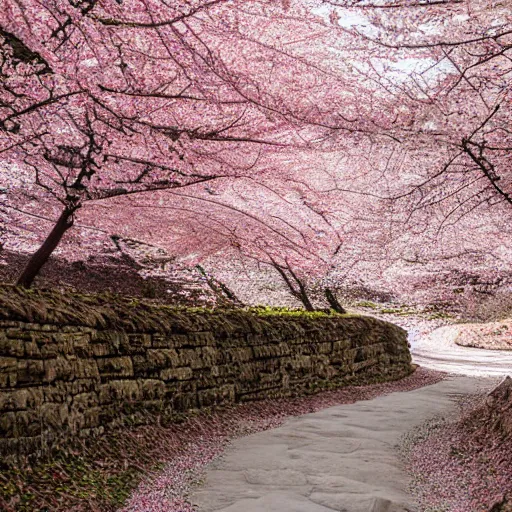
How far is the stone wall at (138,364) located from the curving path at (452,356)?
11060 millimetres

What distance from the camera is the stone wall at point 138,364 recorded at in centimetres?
443

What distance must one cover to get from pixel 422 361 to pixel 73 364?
19770 millimetres

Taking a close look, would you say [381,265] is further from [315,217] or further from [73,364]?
[73,364]

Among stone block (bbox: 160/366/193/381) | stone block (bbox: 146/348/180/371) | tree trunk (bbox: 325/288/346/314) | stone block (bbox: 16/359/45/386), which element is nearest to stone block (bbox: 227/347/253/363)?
stone block (bbox: 160/366/193/381)

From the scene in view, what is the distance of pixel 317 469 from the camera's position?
206 inches

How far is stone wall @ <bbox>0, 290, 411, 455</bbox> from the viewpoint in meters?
4.43

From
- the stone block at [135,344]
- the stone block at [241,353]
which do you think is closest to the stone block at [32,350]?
the stone block at [135,344]

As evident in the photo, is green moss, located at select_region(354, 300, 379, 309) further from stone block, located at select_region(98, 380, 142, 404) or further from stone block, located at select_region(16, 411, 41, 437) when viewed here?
stone block, located at select_region(16, 411, 41, 437)

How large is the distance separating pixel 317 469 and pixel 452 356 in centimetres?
2117

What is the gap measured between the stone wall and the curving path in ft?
36.3

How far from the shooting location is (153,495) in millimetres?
4418

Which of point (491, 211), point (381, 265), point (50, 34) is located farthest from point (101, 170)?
point (381, 265)

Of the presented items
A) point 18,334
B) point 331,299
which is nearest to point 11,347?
point 18,334

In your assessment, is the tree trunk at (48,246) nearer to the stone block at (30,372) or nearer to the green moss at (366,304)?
the stone block at (30,372)
